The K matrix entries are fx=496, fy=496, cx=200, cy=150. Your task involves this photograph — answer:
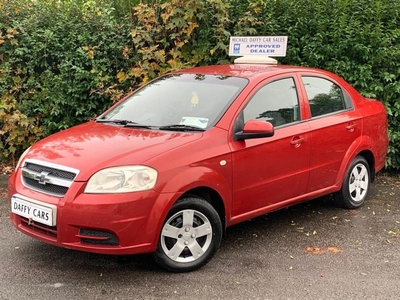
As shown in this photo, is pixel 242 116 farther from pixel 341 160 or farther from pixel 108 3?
pixel 108 3

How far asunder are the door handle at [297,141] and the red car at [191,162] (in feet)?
0.04

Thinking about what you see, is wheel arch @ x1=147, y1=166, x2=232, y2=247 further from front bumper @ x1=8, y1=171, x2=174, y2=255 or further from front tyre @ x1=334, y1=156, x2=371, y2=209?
front tyre @ x1=334, y1=156, x2=371, y2=209

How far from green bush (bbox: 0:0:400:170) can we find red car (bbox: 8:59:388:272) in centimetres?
148

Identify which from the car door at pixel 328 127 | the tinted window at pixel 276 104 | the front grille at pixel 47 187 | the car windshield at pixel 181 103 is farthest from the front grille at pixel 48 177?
the car door at pixel 328 127

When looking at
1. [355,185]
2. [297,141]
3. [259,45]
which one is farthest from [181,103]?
[355,185]

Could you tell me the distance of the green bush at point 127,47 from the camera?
6.76 m

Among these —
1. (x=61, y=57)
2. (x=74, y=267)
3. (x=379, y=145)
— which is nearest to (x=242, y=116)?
(x=74, y=267)

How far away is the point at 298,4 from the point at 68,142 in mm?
4241

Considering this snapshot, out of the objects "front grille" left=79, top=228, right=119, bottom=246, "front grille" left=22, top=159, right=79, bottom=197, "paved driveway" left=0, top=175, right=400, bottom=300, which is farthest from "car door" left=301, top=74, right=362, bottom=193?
"front grille" left=22, top=159, right=79, bottom=197

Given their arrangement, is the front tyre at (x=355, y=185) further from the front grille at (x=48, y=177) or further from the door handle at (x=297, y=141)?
the front grille at (x=48, y=177)

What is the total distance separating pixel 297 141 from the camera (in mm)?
4691

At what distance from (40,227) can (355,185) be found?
11.5ft

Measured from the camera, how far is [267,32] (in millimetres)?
7109

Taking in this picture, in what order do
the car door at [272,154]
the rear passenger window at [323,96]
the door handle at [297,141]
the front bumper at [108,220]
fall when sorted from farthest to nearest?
the rear passenger window at [323,96] → the door handle at [297,141] → the car door at [272,154] → the front bumper at [108,220]
